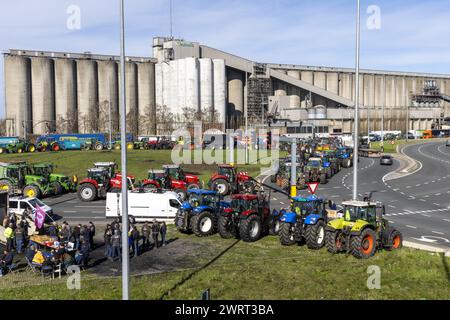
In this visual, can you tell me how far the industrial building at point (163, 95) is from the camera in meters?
93.8

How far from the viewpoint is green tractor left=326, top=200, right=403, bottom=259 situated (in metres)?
19.9

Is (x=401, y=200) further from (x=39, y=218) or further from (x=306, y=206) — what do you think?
(x=39, y=218)

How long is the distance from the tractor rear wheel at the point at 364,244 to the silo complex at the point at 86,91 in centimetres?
8433

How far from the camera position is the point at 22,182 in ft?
119

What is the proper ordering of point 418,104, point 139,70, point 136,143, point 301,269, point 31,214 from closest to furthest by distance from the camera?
point 301,269, point 31,214, point 136,143, point 139,70, point 418,104

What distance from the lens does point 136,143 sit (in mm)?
71500

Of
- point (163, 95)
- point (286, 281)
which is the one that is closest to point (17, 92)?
point (163, 95)

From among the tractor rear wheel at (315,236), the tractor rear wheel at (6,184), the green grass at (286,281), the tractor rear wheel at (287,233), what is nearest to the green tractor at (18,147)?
the tractor rear wheel at (6,184)

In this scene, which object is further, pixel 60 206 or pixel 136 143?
pixel 136 143

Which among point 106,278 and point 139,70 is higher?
point 139,70
